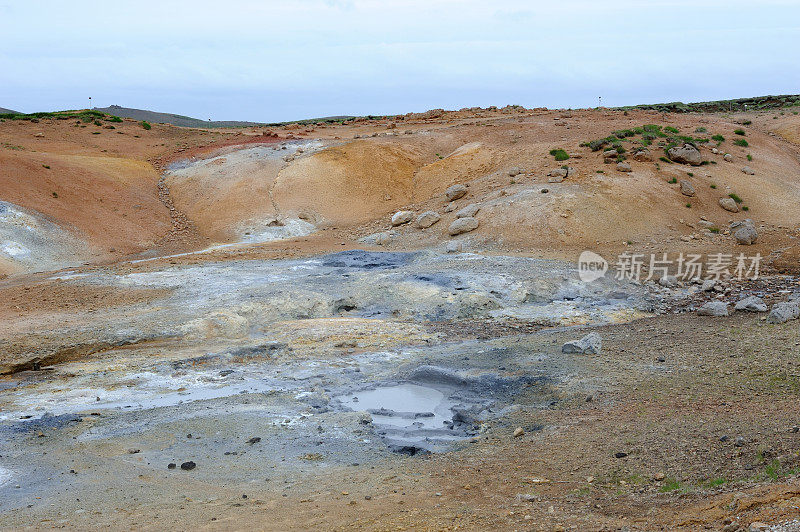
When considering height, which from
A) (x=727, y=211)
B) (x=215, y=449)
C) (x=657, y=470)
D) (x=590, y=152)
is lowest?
(x=215, y=449)

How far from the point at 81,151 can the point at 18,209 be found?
8.56 meters

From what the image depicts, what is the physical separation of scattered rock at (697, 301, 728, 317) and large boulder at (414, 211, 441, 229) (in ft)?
29.2

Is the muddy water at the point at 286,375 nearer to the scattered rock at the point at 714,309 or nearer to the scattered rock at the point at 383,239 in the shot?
the scattered rock at the point at 714,309

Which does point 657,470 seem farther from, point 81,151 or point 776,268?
point 81,151

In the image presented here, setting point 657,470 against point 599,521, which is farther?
point 657,470

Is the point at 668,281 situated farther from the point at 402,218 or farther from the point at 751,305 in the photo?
the point at 402,218

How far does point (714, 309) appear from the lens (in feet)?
42.1

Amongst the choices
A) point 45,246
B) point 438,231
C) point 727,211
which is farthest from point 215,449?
point 727,211

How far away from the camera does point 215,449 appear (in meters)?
8.33

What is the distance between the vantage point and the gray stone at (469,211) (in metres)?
19.8

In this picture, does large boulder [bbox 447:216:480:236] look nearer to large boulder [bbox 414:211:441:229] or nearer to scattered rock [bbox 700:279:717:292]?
large boulder [bbox 414:211:441:229]

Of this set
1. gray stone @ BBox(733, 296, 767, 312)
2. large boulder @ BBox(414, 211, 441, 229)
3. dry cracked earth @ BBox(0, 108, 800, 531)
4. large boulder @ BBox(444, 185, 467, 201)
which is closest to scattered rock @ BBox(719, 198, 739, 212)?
dry cracked earth @ BBox(0, 108, 800, 531)

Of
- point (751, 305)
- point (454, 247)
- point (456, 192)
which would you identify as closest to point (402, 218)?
point (456, 192)

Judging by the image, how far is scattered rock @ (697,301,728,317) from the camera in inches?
502
